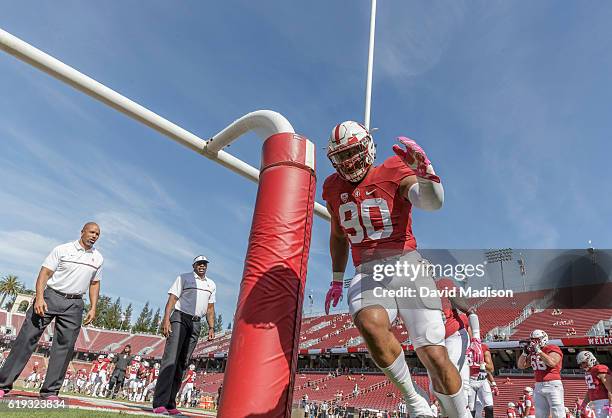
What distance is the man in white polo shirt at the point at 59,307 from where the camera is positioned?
149 inches

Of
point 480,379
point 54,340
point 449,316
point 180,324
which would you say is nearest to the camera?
point 54,340

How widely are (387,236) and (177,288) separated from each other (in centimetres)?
318

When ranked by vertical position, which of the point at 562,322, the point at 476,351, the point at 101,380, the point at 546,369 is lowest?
the point at 101,380

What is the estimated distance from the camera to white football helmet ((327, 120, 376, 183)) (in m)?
2.74

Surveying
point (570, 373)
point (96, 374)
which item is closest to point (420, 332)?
point (96, 374)

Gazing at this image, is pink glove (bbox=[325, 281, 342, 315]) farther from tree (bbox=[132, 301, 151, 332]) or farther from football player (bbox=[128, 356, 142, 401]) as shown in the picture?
tree (bbox=[132, 301, 151, 332])

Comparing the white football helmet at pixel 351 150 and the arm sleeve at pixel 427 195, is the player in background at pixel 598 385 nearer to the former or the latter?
the arm sleeve at pixel 427 195

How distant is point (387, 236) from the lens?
272 cm

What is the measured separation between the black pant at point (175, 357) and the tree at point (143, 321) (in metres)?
84.0

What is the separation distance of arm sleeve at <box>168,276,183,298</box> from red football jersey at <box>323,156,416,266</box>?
2.89 meters

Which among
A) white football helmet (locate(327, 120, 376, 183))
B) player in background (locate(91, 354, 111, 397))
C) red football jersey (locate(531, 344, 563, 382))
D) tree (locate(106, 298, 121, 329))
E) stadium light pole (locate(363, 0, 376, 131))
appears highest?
tree (locate(106, 298, 121, 329))

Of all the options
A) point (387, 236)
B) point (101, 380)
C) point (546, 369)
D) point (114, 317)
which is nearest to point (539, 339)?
point (546, 369)

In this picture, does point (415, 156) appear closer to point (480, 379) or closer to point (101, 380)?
point (480, 379)

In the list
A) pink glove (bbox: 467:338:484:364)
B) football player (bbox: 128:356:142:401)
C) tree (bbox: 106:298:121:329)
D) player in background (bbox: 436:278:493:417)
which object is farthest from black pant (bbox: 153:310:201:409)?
tree (bbox: 106:298:121:329)
